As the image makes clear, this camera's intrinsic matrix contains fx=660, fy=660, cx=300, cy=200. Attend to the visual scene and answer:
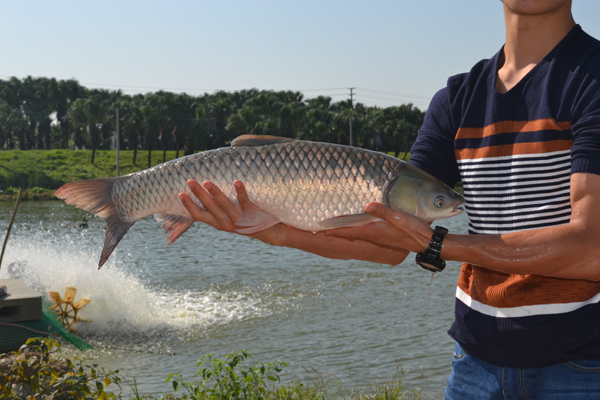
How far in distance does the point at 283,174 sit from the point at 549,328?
→ 114 cm

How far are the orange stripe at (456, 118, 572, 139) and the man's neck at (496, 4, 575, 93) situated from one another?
17 centimetres

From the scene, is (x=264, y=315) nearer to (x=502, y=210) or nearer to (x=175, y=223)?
(x=175, y=223)

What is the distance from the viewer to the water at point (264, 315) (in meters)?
13.7

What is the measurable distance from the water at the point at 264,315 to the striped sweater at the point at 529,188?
23.2 feet

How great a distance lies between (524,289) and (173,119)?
85.6 meters

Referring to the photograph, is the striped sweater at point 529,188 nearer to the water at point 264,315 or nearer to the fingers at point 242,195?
the fingers at point 242,195

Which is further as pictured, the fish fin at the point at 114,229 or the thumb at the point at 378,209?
the fish fin at the point at 114,229

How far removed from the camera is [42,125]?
99.6 m

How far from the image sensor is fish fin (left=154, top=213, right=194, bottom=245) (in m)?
2.90

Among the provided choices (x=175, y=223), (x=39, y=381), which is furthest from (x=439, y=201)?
(x=39, y=381)

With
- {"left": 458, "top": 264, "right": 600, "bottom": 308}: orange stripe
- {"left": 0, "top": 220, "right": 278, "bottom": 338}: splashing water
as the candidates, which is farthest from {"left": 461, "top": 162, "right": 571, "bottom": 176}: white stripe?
{"left": 0, "top": 220, "right": 278, "bottom": 338}: splashing water

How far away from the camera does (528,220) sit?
226 cm

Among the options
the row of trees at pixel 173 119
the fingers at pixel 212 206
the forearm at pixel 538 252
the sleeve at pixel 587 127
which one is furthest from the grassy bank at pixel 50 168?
the sleeve at pixel 587 127

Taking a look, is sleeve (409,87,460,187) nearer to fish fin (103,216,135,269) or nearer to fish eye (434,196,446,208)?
fish eye (434,196,446,208)
